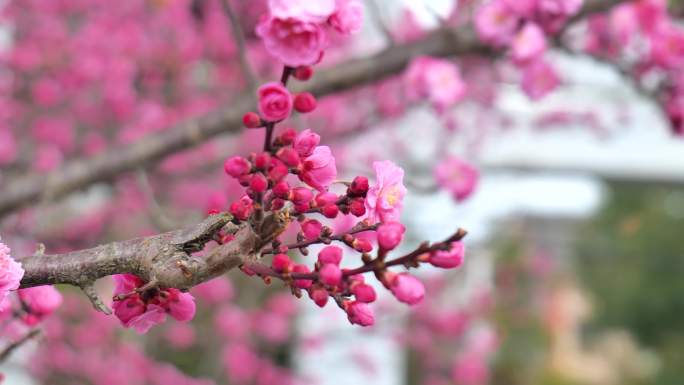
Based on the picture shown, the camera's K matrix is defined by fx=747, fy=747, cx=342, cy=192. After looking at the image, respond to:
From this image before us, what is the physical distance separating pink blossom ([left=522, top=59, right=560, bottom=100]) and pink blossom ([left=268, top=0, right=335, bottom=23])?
1270 millimetres

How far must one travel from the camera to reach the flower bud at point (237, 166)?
2.38 ft

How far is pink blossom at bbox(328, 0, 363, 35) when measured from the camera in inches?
33.2

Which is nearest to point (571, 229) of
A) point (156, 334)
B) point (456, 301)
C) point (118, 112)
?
point (456, 301)

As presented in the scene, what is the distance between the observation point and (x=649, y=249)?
841cm

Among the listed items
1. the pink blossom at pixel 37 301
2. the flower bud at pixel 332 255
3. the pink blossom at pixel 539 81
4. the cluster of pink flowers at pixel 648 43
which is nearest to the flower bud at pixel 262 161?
the flower bud at pixel 332 255

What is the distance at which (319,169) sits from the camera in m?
0.78

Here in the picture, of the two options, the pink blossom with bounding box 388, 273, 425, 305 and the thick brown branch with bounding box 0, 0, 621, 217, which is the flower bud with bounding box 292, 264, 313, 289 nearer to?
the pink blossom with bounding box 388, 273, 425, 305

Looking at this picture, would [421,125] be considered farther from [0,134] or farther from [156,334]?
[0,134]

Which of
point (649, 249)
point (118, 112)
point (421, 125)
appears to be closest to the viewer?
point (118, 112)

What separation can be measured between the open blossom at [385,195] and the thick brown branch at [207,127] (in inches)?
38.9

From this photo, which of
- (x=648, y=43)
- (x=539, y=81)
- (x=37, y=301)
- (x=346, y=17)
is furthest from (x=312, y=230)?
(x=648, y=43)

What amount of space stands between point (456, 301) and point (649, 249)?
9.30 feet

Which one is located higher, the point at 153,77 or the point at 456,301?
the point at 153,77

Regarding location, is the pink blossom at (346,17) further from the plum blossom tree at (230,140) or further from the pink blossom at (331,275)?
the pink blossom at (331,275)
